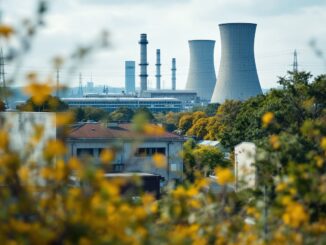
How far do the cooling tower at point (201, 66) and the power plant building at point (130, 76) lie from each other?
184ft

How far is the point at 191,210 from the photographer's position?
14.8ft

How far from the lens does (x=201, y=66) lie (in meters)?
104

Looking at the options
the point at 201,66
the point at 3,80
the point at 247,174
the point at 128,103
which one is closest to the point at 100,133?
the point at 247,174

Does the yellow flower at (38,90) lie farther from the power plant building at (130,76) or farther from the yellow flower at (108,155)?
the power plant building at (130,76)

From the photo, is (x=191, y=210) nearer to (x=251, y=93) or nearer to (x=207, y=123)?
(x=207, y=123)

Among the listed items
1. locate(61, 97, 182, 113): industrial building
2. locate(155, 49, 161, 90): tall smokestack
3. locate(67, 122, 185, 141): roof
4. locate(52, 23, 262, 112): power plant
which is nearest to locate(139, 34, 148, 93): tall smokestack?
locate(52, 23, 262, 112): power plant

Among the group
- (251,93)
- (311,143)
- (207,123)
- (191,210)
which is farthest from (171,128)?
(191,210)

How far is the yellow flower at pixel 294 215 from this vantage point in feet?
11.6

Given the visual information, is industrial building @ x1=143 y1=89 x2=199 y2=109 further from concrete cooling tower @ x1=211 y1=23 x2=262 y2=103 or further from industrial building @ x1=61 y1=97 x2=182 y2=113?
concrete cooling tower @ x1=211 y1=23 x2=262 y2=103

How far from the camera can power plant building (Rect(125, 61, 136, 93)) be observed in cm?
17000

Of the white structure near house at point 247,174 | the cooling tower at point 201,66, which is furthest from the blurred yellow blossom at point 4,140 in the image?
the cooling tower at point 201,66

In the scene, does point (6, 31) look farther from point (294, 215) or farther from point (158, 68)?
point (158, 68)

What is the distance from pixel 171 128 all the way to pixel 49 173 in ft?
184

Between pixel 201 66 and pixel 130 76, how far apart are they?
227 feet
